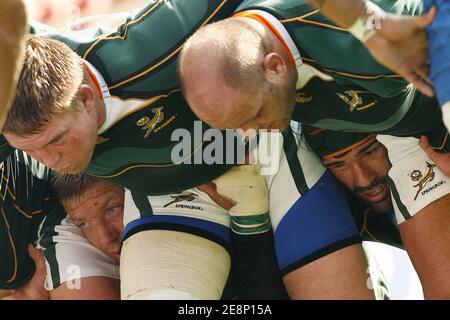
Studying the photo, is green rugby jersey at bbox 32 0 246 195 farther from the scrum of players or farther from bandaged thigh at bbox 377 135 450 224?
bandaged thigh at bbox 377 135 450 224

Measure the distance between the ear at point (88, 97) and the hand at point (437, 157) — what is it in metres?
0.88

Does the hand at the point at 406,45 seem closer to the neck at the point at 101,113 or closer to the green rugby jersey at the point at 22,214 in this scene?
the neck at the point at 101,113

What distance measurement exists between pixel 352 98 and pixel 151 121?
20.6 inches

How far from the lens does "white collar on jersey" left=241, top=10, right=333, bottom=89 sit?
8.11 feet

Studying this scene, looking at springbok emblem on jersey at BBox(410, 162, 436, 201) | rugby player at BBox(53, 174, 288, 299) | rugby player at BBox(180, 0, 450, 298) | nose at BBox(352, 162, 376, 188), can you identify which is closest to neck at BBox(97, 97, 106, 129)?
rugby player at BBox(180, 0, 450, 298)

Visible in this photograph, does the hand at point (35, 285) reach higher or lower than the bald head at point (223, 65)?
lower

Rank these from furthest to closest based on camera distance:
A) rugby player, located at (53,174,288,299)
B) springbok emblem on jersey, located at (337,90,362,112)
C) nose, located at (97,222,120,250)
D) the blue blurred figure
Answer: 1. nose, located at (97,222,120,250)
2. rugby player, located at (53,174,288,299)
3. springbok emblem on jersey, located at (337,90,362,112)
4. the blue blurred figure

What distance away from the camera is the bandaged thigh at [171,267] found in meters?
2.81

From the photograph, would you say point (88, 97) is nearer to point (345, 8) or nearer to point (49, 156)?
point (49, 156)

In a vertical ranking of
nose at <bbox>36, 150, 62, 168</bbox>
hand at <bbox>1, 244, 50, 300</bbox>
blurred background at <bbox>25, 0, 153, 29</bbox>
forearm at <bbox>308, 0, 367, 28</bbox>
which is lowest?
hand at <bbox>1, 244, 50, 300</bbox>

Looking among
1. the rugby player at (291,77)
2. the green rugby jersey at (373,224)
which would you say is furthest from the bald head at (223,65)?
the green rugby jersey at (373,224)

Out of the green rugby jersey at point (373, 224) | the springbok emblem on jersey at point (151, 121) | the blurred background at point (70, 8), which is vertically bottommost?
the green rugby jersey at point (373, 224)

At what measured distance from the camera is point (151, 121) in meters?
2.68
